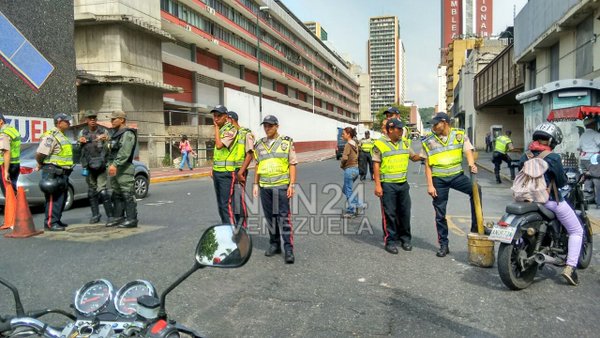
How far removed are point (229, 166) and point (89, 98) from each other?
24555 millimetres

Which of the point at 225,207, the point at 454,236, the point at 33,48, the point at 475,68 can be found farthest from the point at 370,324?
the point at 475,68

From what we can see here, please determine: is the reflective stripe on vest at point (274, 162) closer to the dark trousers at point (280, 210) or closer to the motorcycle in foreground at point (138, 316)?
the dark trousers at point (280, 210)

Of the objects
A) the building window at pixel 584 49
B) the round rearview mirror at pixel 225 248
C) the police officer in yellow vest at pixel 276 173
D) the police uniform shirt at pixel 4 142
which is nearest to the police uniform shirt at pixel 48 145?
the police uniform shirt at pixel 4 142

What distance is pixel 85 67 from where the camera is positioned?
27.8 metres

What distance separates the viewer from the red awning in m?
9.58

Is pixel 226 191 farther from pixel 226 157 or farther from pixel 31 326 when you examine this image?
pixel 31 326

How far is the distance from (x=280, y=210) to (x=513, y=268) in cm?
262

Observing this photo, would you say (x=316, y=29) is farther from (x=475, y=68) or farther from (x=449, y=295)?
(x=449, y=295)

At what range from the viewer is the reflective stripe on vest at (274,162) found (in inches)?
224

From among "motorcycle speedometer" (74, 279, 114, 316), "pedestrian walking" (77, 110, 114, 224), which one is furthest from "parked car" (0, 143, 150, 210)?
"motorcycle speedometer" (74, 279, 114, 316)

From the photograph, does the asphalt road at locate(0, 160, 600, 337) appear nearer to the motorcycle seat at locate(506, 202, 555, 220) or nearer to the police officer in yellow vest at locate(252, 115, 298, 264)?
the police officer in yellow vest at locate(252, 115, 298, 264)

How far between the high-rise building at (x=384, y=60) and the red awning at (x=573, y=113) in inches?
7245

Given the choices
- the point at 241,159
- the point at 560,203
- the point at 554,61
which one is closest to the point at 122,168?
the point at 241,159

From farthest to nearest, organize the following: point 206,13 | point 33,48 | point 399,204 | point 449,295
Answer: point 206,13, point 33,48, point 399,204, point 449,295
